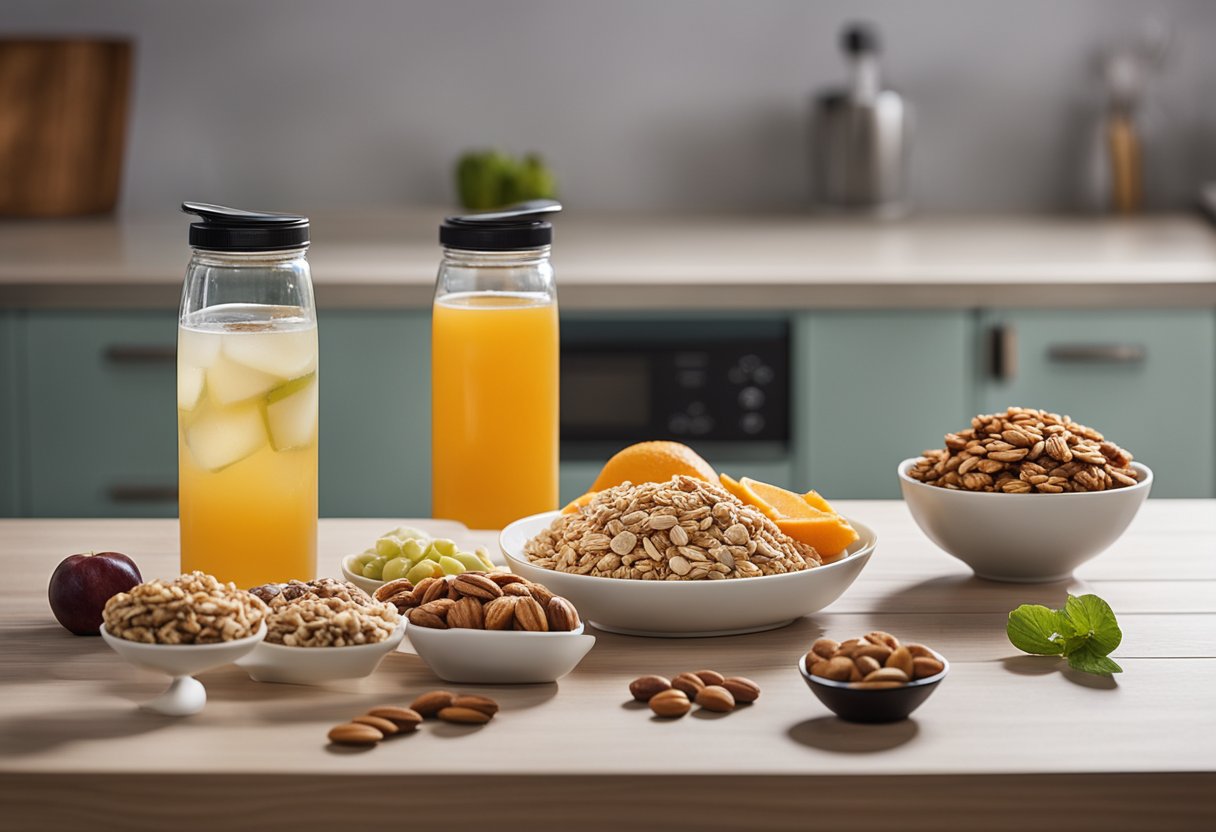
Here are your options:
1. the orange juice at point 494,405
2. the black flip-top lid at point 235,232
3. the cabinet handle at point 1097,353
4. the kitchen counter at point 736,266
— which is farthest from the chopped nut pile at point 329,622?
the cabinet handle at point 1097,353

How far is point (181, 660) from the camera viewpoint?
92 cm

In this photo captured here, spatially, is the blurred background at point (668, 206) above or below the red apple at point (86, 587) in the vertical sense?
above

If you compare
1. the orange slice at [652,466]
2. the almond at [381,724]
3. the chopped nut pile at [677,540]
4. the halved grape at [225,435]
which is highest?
the halved grape at [225,435]

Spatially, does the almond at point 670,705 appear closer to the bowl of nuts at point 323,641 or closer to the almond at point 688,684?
the almond at point 688,684

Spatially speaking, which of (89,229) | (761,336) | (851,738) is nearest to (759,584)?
(851,738)

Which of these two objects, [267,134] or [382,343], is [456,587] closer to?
[382,343]

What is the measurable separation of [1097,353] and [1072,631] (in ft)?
4.89

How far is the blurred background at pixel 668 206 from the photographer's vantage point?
8.02 feet

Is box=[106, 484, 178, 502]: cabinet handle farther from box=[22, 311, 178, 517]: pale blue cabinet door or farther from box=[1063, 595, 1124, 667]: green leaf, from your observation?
box=[1063, 595, 1124, 667]: green leaf

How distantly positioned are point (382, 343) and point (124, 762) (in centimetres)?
162

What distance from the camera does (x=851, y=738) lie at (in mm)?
900

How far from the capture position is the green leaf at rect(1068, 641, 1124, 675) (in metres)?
1.01

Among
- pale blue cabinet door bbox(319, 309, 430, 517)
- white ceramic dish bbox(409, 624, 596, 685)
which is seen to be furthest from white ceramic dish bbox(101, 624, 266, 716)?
pale blue cabinet door bbox(319, 309, 430, 517)

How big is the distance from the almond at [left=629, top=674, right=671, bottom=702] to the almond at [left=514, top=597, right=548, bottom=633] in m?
0.07
